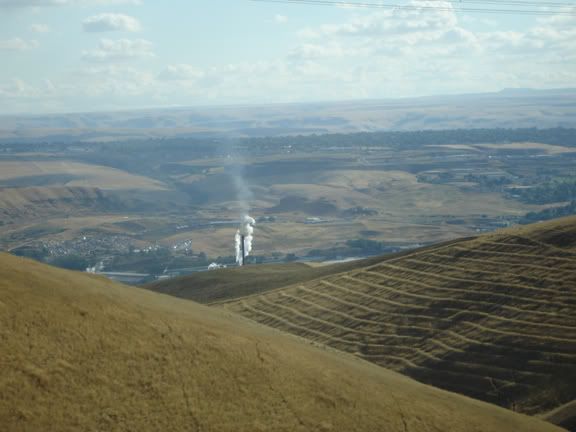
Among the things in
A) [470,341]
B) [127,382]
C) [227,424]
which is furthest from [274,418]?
[470,341]

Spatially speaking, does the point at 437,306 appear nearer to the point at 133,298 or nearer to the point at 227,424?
the point at 133,298

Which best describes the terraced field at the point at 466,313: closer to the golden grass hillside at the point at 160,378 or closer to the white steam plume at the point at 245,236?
the golden grass hillside at the point at 160,378

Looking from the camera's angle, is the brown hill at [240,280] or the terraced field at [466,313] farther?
the brown hill at [240,280]

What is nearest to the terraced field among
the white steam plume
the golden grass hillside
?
the golden grass hillside

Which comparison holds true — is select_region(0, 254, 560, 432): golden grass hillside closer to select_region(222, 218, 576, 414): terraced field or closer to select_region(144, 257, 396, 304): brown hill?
select_region(222, 218, 576, 414): terraced field

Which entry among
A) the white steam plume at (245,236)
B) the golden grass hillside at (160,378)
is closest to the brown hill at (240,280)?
the golden grass hillside at (160,378)
